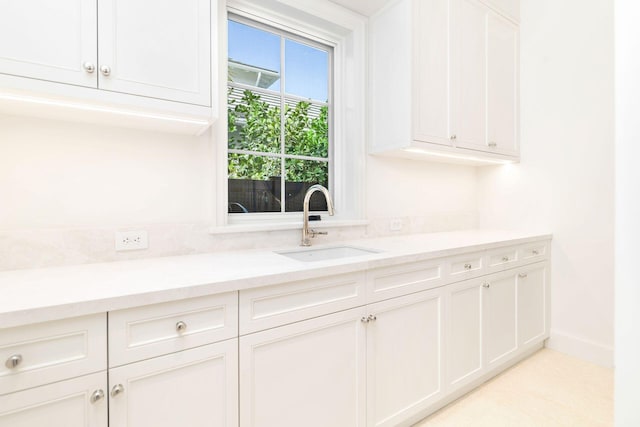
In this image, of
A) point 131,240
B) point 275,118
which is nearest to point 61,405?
point 131,240

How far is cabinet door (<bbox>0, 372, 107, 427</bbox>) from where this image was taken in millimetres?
765

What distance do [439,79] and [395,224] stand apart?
1.00m

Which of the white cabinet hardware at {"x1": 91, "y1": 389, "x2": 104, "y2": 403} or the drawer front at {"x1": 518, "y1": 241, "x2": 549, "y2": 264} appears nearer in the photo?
the white cabinet hardware at {"x1": 91, "y1": 389, "x2": 104, "y2": 403}

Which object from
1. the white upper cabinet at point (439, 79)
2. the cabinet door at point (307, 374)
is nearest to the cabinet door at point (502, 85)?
the white upper cabinet at point (439, 79)

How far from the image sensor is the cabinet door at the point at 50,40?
935mm

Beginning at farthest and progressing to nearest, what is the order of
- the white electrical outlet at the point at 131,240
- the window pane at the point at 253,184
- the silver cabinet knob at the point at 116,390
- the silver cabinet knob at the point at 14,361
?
the window pane at the point at 253,184 → the white electrical outlet at the point at 131,240 → the silver cabinet knob at the point at 116,390 → the silver cabinet knob at the point at 14,361

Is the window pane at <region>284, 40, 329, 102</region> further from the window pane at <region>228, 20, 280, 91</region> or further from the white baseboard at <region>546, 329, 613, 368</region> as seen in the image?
the white baseboard at <region>546, 329, 613, 368</region>

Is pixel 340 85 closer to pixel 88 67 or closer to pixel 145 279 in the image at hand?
pixel 88 67

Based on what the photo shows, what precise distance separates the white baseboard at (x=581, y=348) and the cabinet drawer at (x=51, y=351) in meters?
2.93

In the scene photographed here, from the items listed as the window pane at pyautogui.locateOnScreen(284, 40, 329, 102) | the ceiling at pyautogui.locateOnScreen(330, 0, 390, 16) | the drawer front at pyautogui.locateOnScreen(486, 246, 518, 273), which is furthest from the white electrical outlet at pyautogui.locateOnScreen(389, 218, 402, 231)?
the ceiling at pyautogui.locateOnScreen(330, 0, 390, 16)

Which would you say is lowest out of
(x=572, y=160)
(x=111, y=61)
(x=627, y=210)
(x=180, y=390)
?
(x=180, y=390)

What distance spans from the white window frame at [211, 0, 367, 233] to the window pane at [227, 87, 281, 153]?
0.42 metres

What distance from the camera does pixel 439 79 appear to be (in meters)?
1.99

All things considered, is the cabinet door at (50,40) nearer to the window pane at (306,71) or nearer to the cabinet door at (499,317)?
the window pane at (306,71)
